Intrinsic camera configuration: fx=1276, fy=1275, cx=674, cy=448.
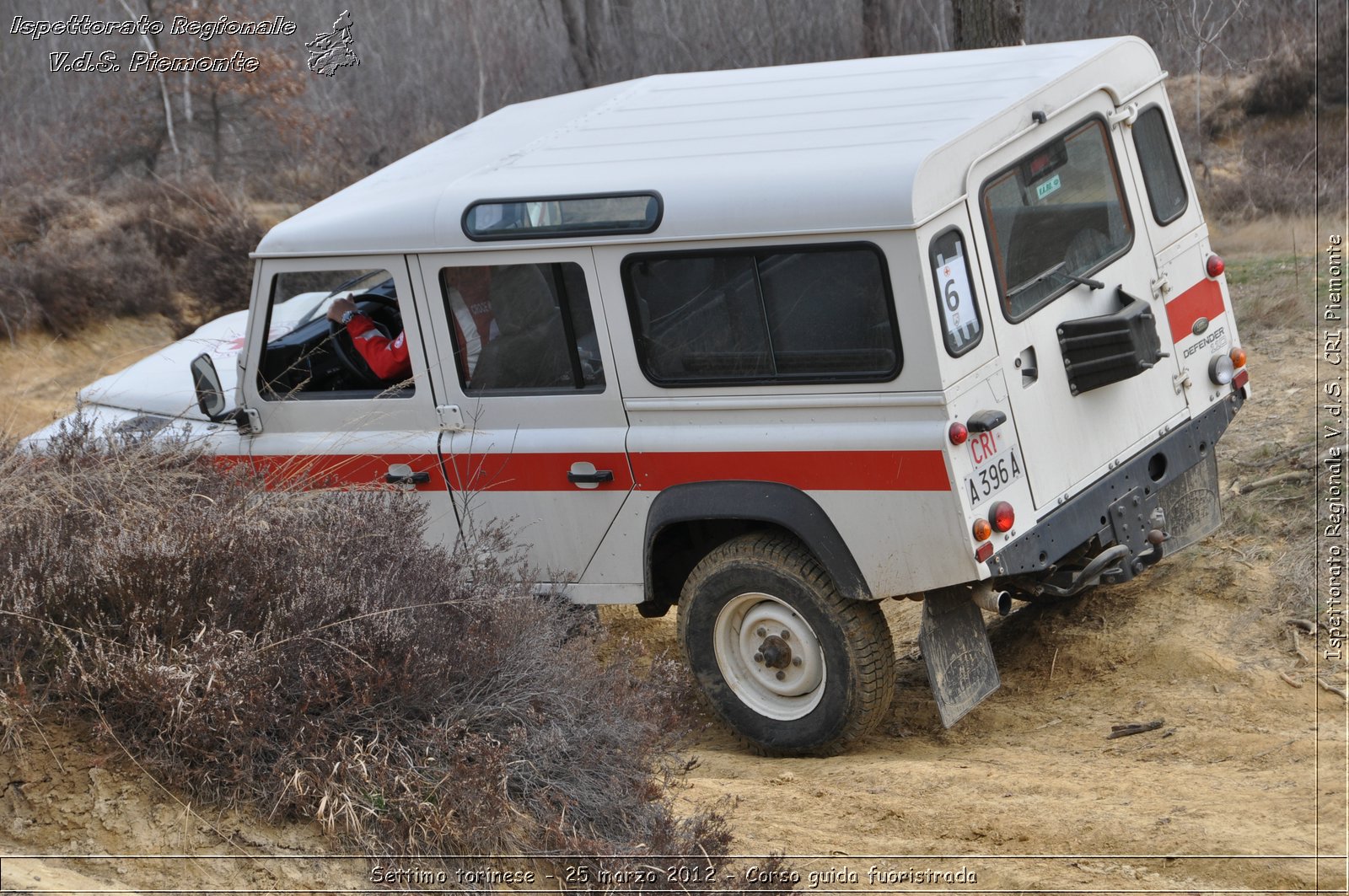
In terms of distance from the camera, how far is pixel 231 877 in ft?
11.8

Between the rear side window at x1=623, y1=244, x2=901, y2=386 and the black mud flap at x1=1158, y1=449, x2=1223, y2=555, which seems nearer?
the rear side window at x1=623, y1=244, x2=901, y2=386

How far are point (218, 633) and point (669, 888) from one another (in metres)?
1.58

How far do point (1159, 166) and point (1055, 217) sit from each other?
725mm

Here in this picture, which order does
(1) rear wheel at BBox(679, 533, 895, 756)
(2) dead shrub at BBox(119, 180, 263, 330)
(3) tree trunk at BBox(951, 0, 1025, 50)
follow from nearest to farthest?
(1) rear wheel at BBox(679, 533, 895, 756)
(3) tree trunk at BBox(951, 0, 1025, 50)
(2) dead shrub at BBox(119, 180, 263, 330)

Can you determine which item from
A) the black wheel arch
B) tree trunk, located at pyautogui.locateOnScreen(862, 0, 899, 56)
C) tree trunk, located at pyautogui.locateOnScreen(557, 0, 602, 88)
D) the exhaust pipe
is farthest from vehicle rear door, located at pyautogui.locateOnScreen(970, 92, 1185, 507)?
tree trunk, located at pyautogui.locateOnScreen(557, 0, 602, 88)

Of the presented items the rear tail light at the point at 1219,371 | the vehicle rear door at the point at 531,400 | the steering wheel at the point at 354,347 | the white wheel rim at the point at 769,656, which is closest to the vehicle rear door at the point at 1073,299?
the rear tail light at the point at 1219,371

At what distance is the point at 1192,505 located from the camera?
5.53m

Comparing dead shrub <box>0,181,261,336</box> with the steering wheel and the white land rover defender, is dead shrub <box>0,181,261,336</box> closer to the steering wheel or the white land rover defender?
the steering wheel

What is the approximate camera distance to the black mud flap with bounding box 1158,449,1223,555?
544 centimetres

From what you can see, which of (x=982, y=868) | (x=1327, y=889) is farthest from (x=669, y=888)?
(x=1327, y=889)

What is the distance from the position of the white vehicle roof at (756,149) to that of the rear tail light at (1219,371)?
3.72ft

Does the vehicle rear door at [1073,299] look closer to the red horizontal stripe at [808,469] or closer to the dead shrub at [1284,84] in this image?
the red horizontal stripe at [808,469]

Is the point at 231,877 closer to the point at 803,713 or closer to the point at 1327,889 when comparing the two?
the point at 803,713

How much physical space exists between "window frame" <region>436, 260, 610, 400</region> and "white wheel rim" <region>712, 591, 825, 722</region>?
3.46ft
